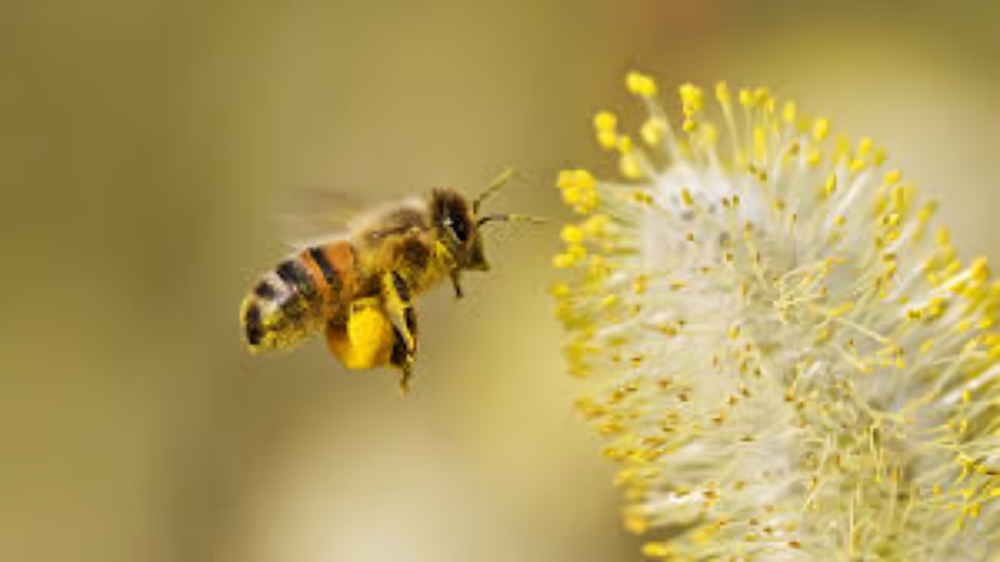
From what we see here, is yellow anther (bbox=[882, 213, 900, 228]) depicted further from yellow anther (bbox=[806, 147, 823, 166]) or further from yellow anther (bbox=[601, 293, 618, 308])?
yellow anther (bbox=[601, 293, 618, 308])

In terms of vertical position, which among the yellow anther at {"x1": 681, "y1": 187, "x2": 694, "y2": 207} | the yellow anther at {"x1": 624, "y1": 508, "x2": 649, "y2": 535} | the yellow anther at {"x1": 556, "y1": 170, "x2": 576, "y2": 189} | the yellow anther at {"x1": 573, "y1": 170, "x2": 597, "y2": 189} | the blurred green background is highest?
the blurred green background

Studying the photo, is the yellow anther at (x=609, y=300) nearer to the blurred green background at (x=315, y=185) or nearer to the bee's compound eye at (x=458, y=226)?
the bee's compound eye at (x=458, y=226)

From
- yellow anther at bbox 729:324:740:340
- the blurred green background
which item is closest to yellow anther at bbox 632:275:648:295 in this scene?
yellow anther at bbox 729:324:740:340

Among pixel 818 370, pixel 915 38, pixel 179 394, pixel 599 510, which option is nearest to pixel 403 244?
pixel 818 370

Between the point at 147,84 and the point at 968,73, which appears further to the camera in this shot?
the point at 147,84

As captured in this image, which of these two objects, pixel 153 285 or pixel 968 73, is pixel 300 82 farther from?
pixel 968 73

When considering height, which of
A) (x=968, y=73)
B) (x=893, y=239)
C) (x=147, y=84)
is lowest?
(x=893, y=239)

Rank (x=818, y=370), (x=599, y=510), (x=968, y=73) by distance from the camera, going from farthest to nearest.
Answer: (x=968, y=73), (x=599, y=510), (x=818, y=370)
